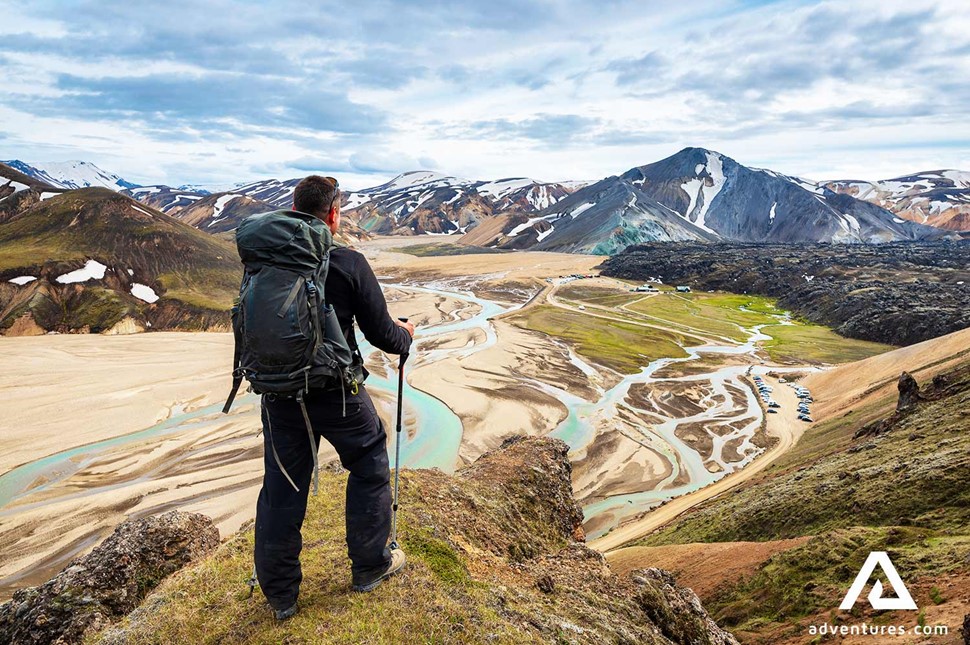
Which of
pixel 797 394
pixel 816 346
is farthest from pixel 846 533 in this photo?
pixel 816 346

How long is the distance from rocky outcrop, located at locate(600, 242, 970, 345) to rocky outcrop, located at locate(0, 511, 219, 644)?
3470 inches

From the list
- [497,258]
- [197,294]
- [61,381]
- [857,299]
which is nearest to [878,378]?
[857,299]

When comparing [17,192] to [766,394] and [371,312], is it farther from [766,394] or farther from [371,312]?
[766,394]

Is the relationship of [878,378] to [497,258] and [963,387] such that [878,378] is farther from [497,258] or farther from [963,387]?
[497,258]

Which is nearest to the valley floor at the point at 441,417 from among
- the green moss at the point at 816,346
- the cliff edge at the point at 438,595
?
the green moss at the point at 816,346

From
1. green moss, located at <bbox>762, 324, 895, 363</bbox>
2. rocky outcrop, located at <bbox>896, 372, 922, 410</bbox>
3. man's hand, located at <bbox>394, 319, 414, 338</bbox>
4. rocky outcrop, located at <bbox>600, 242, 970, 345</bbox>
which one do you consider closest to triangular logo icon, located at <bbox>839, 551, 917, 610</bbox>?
man's hand, located at <bbox>394, 319, 414, 338</bbox>

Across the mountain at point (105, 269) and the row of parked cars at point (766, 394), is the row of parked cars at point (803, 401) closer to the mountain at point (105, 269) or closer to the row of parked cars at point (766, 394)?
the row of parked cars at point (766, 394)

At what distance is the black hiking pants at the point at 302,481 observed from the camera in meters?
4.90

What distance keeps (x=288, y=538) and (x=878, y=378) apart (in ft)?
165

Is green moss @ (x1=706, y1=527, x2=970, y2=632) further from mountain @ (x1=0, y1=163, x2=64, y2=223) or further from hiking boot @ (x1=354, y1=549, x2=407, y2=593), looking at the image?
mountain @ (x1=0, y1=163, x2=64, y2=223)

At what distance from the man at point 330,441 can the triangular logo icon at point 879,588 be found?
947 centimetres

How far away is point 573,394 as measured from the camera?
44.7 metres

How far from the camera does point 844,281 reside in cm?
10444

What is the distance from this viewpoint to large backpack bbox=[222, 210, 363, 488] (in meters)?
4.34
